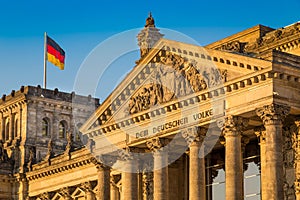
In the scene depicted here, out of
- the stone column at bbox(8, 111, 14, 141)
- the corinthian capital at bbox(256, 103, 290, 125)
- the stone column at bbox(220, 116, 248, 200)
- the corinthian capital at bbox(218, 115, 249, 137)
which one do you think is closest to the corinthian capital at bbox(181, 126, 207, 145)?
the stone column at bbox(220, 116, 248, 200)

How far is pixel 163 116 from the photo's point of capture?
48844 millimetres

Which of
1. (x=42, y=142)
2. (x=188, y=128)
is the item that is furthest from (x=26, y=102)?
(x=188, y=128)

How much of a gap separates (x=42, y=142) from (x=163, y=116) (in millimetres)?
32716

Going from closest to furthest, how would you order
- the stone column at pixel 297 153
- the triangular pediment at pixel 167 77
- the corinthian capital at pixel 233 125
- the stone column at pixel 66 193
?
1. the corinthian capital at pixel 233 125
2. the triangular pediment at pixel 167 77
3. the stone column at pixel 297 153
4. the stone column at pixel 66 193

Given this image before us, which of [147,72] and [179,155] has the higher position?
[147,72]

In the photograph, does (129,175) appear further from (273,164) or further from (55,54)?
(55,54)

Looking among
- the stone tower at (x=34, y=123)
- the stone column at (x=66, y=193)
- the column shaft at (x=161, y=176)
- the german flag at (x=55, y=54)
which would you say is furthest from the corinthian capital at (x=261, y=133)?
the german flag at (x=55, y=54)

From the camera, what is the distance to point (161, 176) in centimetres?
4919

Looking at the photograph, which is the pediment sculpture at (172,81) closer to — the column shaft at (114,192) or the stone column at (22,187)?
the column shaft at (114,192)

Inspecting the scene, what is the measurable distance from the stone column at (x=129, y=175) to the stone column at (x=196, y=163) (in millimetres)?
6648

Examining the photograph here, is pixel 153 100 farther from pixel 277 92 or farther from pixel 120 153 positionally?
pixel 277 92

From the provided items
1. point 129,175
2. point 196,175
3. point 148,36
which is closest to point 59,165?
point 129,175

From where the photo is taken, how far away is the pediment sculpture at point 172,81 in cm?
4510

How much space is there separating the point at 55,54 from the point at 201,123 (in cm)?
4089
